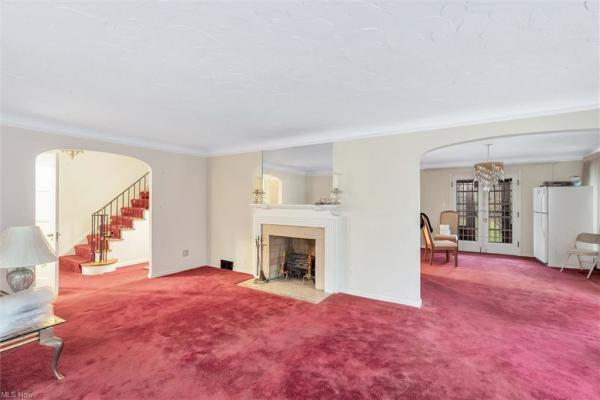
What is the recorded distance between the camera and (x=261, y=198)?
4.88 metres

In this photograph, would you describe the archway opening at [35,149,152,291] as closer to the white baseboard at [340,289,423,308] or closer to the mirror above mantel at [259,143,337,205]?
the mirror above mantel at [259,143,337,205]

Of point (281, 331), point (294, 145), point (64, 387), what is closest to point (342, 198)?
point (294, 145)

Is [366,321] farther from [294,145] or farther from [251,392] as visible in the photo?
[294,145]

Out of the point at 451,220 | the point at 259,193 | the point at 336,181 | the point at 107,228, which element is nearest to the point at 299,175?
the point at 336,181

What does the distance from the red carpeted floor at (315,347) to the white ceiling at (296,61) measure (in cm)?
237

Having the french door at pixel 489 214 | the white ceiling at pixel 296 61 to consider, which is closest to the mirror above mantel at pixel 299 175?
the white ceiling at pixel 296 61

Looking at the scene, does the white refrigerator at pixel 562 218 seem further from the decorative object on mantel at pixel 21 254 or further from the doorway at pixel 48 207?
the doorway at pixel 48 207

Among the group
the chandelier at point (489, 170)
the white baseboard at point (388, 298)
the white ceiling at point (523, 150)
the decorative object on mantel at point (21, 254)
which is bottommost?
the white baseboard at point (388, 298)

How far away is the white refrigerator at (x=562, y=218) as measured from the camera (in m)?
5.48

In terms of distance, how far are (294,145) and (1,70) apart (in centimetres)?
330

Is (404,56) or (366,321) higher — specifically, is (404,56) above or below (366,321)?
above

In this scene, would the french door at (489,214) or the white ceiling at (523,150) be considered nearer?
the white ceiling at (523,150)

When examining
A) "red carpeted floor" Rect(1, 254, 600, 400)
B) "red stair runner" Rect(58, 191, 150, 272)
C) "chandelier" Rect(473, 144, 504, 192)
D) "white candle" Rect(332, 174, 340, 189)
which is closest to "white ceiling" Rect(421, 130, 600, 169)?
"chandelier" Rect(473, 144, 504, 192)

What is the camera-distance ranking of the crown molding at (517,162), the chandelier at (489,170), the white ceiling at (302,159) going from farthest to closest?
the crown molding at (517,162)
the chandelier at (489,170)
the white ceiling at (302,159)
